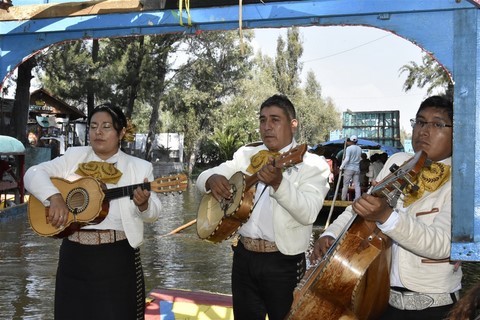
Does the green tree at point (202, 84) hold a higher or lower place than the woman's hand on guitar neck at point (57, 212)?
higher

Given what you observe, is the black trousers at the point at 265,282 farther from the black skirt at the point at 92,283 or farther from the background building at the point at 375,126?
the background building at the point at 375,126

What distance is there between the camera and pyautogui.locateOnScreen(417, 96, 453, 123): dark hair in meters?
2.84

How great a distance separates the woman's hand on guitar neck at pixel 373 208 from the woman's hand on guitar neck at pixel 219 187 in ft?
4.82

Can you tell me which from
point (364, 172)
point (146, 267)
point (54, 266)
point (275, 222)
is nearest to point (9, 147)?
point (54, 266)

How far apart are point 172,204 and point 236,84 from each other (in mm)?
21492

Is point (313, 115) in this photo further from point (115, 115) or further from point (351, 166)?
point (115, 115)

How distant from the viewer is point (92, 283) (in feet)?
12.4

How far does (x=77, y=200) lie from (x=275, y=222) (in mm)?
1279

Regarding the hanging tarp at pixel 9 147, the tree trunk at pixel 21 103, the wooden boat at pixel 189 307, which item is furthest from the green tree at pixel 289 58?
the wooden boat at pixel 189 307

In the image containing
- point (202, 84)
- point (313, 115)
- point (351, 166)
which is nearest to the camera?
point (351, 166)

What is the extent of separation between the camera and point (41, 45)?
447cm

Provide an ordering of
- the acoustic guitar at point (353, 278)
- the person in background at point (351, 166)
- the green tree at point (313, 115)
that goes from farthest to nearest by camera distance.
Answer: the green tree at point (313, 115) → the person in background at point (351, 166) → the acoustic guitar at point (353, 278)

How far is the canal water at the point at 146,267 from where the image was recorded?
21.9ft

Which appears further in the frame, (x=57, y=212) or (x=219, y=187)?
(x=219, y=187)
